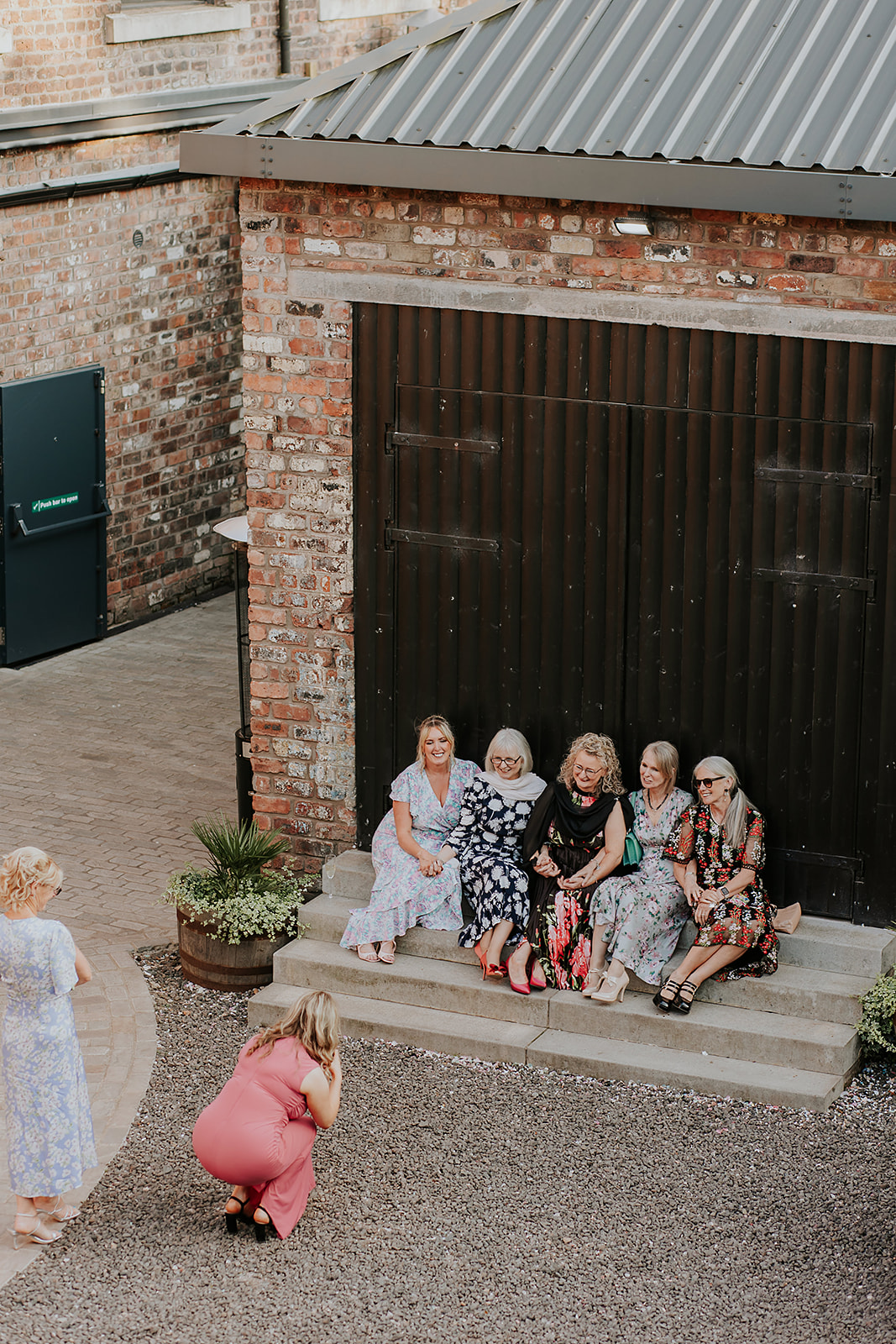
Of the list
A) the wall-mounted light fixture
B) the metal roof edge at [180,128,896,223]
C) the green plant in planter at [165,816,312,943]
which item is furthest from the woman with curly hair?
the metal roof edge at [180,128,896,223]

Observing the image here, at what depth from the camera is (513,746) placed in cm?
828

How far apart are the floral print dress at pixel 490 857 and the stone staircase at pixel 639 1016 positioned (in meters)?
0.21

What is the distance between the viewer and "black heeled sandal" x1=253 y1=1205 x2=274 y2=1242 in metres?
6.43

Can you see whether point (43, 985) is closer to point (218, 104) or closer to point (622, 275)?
point (622, 275)

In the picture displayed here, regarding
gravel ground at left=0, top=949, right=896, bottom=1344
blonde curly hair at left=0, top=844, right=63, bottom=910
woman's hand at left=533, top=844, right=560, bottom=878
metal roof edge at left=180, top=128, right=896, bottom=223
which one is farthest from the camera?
woman's hand at left=533, top=844, right=560, bottom=878

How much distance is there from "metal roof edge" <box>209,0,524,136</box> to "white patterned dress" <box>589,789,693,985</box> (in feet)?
11.8

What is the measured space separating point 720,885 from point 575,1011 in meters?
0.84

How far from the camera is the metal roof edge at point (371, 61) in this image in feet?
26.8

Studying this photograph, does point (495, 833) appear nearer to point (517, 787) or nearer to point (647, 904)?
point (517, 787)

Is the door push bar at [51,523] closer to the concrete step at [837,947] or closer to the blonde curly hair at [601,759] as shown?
the blonde curly hair at [601,759]

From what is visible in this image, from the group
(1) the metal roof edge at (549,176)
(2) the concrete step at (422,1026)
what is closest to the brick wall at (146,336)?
(1) the metal roof edge at (549,176)

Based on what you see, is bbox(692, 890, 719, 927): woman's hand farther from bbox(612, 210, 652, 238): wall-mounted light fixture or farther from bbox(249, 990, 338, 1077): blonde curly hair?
bbox(612, 210, 652, 238): wall-mounted light fixture

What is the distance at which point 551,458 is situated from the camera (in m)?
8.18

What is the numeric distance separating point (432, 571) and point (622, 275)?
1.64 meters
